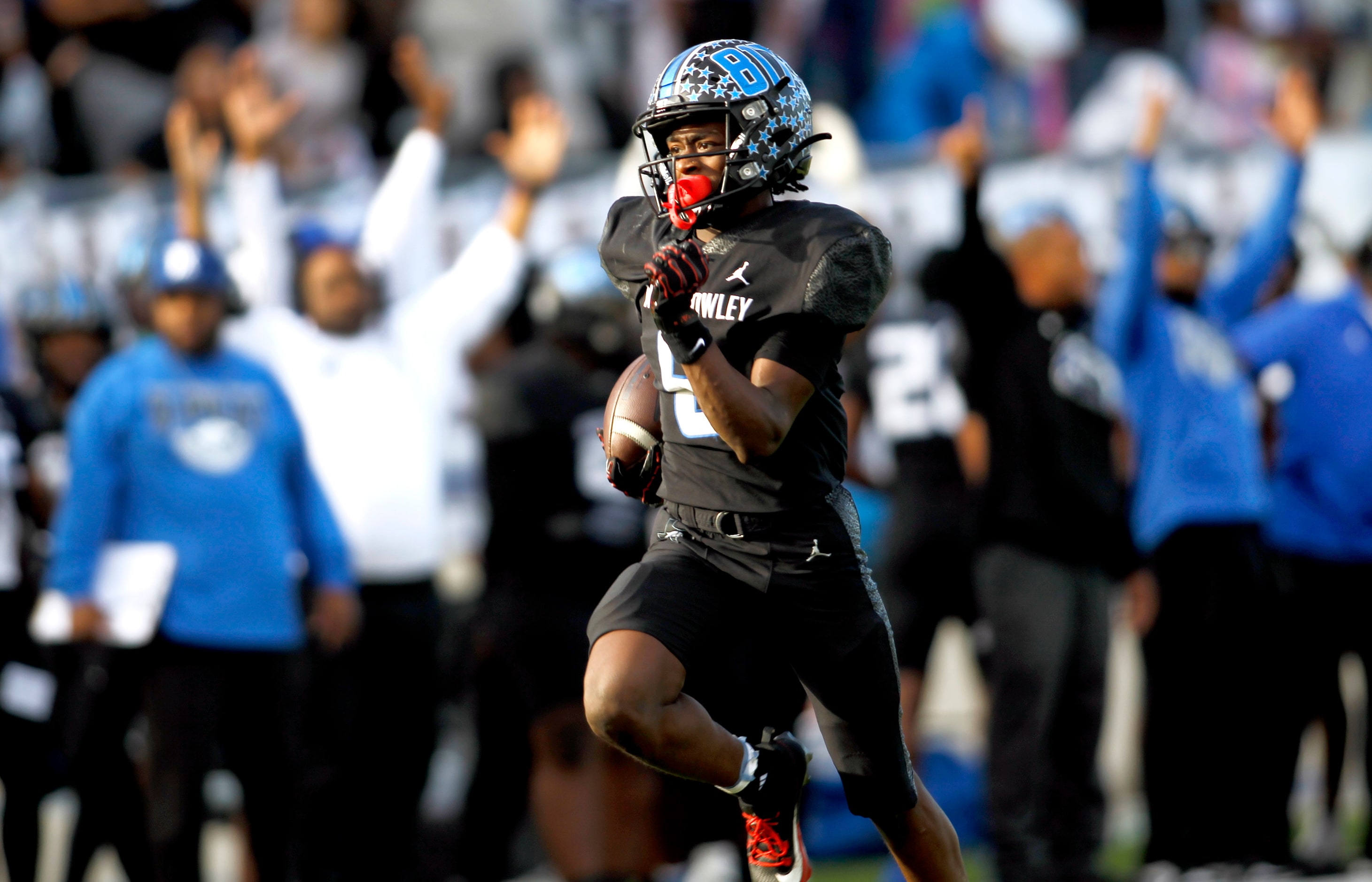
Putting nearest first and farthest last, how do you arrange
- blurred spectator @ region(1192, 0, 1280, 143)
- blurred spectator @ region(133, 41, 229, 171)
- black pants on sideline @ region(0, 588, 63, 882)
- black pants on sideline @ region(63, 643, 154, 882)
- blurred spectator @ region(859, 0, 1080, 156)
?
black pants on sideline @ region(63, 643, 154, 882) → black pants on sideline @ region(0, 588, 63, 882) → blurred spectator @ region(133, 41, 229, 171) → blurred spectator @ region(859, 0, 1080, 156) → blurred spectator @ region(1192, 0, 1280, 143)

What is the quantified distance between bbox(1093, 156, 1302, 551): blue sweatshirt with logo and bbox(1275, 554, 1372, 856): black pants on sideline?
67 cm

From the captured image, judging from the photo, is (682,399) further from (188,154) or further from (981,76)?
(981,76)

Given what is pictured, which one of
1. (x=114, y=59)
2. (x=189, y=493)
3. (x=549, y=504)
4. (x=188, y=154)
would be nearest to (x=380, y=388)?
(x=549, y=504)

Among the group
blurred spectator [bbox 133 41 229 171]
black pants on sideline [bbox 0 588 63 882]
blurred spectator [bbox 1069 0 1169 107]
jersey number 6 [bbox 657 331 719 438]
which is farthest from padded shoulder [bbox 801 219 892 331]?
blurred spectator [bbox 1069 0 1169 107]

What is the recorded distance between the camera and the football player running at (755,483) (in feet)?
13.2

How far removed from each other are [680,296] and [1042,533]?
3.45 m

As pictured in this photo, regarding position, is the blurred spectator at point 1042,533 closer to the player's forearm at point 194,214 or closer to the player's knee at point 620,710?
the player's forearm at point 194,214

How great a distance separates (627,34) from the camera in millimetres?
12203

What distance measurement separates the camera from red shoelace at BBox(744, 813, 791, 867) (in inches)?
171

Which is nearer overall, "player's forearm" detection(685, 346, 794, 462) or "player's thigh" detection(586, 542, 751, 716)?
"player's forearm" detection(685, 346, 794, 462)

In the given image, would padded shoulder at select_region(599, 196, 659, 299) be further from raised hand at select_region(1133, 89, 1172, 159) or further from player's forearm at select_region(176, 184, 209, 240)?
raised hand at select_region(1133, 89, 1172, 159)

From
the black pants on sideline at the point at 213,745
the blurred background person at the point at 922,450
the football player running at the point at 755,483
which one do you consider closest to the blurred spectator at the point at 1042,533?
the blurred background person at the point at 922,450

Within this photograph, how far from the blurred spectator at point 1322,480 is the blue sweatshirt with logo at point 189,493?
4.27 meters

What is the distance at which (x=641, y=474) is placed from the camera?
4402 mm
